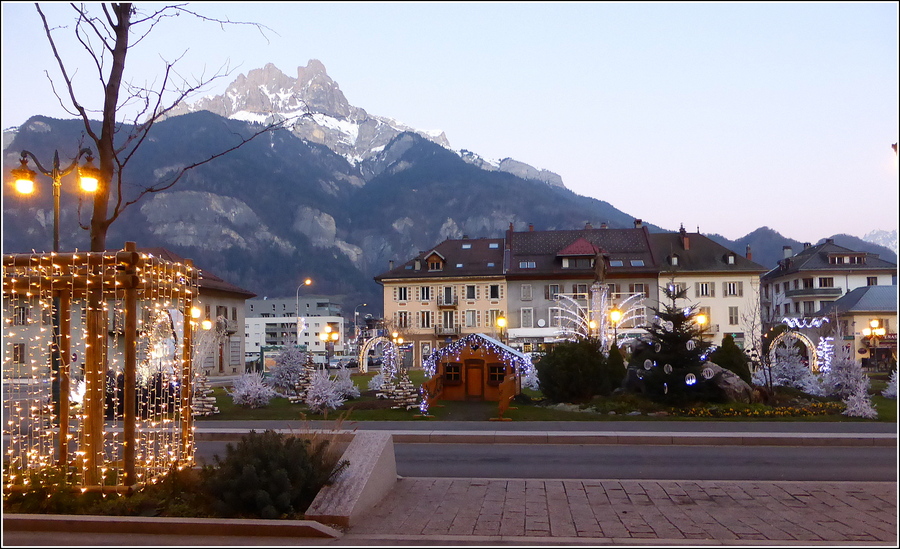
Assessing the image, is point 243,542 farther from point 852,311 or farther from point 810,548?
point 852,311

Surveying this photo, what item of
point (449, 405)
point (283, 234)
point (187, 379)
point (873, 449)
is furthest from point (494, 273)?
point (283, 234)

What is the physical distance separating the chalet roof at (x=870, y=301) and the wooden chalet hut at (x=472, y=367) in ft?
150

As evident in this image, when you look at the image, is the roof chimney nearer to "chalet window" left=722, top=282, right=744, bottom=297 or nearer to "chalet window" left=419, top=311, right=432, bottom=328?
"chalet window" left=722, top=282, right=744, bottom=297

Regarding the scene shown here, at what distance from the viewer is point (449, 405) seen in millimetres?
25078

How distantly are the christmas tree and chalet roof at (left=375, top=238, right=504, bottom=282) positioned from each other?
44.4 metres

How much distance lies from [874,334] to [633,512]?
33619 mm

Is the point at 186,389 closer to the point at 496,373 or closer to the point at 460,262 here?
the point at 496,373

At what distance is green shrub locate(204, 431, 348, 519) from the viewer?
26.8ft

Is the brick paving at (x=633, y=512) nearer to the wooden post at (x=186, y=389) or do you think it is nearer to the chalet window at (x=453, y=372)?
the wooden post at (x=186, y=389)

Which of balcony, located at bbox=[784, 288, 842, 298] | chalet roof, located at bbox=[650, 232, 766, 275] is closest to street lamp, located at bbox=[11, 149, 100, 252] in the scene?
chalet roof, located at bbox=[650, 232, 766, 275]

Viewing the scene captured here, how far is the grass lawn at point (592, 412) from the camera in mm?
21344

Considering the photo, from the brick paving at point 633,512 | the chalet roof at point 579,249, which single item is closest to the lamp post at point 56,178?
the brick paving at point 633,512

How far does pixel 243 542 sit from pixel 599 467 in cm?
761

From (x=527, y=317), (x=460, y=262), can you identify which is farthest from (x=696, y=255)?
(x=460, y=262)
